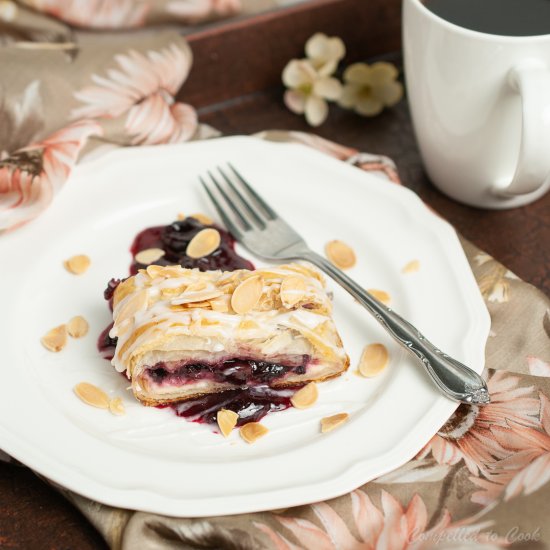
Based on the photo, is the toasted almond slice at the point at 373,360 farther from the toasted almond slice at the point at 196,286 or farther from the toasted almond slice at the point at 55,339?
the toasted almond slice at the point at 55,339

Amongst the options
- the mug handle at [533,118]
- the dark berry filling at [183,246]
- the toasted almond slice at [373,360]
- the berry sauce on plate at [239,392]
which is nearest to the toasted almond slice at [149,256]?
the dark berry filling at [183,246]

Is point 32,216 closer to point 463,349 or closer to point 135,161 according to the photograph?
point 135,161

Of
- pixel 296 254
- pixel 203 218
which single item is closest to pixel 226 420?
pixel 296 254

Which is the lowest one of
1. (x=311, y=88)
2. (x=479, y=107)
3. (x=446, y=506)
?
(x=446, y=506)

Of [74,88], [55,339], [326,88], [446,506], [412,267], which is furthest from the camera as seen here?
[326,88]

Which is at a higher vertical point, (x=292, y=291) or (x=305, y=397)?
(x=292, y=291)

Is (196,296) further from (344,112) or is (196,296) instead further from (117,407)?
(344,112)

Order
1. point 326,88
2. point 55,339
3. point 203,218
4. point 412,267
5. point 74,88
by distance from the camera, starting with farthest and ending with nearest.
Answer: point 326,88
point 74,88
point 203,218
point 412,267
point 55,339
